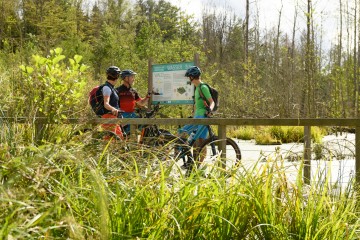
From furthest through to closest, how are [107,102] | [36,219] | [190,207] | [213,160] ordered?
[107,102], [213,160], [190,207], [36,219]

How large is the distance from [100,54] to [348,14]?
14220 millimetres

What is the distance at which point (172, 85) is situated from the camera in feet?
30.8

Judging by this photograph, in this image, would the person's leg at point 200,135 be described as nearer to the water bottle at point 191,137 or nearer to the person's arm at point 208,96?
the water bottle at point 191,137

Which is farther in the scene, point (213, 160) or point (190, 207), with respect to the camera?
point (213, 160)

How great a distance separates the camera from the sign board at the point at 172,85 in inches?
364

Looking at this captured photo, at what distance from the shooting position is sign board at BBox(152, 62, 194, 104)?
9234 millimetres

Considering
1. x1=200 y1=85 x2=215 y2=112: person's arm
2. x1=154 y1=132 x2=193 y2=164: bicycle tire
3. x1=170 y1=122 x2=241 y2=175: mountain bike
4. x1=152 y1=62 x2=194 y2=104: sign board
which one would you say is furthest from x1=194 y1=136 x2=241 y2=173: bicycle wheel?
x1=152 y1=62 x2=194 y2=104: sign board

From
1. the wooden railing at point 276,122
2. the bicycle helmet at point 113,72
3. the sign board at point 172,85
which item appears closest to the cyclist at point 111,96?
the bicycle helmet at point 113,72

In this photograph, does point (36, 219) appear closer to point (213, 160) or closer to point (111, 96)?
point (213, 160)

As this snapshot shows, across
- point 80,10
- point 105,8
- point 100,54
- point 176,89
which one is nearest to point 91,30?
point 80,10

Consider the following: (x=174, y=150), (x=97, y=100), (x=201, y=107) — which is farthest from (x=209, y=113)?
(x=174, y=150)

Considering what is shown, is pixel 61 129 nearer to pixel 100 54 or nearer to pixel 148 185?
pixel 148 185

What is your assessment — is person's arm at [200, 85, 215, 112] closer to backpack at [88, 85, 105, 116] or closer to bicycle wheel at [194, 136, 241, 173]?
bicycle wheel at [194, 136, 241, 173]

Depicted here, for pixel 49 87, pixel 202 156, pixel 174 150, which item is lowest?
pixel 202 156
